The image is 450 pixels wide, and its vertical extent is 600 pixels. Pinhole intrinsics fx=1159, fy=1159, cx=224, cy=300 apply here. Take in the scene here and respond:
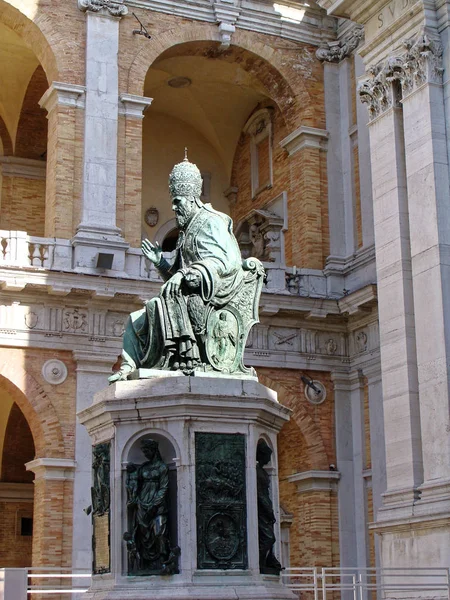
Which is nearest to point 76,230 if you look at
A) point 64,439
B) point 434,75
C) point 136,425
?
point 64,439

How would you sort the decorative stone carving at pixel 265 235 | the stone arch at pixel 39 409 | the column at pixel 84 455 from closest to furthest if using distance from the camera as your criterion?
the column at pixel 84 455
the stone arch at pixel 39 409
the decorative stone carving at pixel 265 235

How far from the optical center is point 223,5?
21.8 m

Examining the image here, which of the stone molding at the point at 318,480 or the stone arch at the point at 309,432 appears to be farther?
the stone arch at the point at 309,432

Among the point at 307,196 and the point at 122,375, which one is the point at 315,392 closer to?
the point at 307,196

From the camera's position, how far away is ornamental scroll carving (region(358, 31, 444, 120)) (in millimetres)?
15203

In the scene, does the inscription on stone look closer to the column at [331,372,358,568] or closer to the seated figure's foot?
the seated figure's foot

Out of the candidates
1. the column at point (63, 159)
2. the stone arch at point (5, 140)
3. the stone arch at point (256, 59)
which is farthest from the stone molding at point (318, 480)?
the stone arch at point (5, 140)

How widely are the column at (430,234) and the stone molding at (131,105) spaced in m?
6.35

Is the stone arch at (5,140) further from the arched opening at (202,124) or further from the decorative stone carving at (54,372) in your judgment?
the decorative stone carving at (54,372)

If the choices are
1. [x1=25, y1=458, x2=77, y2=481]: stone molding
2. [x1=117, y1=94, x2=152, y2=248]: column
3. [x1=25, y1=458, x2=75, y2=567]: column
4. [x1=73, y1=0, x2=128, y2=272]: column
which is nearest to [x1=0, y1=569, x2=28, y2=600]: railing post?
[x1=25, y1=458, x2=75, y2=567]: column

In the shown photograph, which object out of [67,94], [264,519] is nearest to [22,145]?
[67,94]

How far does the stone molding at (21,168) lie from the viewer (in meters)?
24.0

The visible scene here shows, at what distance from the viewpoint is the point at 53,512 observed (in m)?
18.0

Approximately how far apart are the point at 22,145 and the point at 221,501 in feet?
55.0
